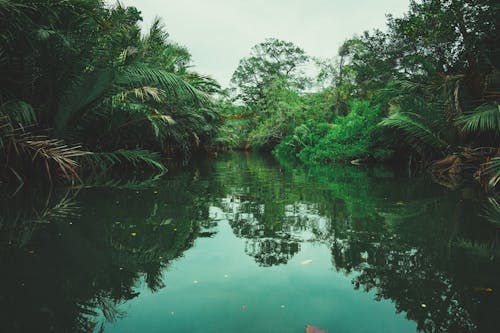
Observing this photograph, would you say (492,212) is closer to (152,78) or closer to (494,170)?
(494,170)

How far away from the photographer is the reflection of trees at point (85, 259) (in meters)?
1.65

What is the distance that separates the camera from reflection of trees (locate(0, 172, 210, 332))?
1.65 meters

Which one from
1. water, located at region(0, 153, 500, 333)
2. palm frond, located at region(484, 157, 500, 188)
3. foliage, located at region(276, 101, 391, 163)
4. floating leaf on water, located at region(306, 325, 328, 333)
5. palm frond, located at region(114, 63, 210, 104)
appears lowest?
floating leaf on water, located at region(306, 325, 328, 333)

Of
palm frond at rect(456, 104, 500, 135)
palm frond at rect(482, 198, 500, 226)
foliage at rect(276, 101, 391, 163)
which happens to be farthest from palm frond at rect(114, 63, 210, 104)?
foliage at rect(276, 101, 391, 163)

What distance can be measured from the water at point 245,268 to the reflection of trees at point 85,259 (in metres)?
0.01

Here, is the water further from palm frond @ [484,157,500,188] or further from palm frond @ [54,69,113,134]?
palm frond @ [54,69,113,134]

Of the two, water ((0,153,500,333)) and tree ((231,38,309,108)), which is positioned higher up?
tree ((231,38,309,108))

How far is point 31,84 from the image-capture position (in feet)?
19.9

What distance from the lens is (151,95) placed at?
938 cm

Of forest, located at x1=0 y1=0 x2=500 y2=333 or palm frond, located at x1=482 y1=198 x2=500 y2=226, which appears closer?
forest, located at x1=0 y1=0 x2=500 y2=333

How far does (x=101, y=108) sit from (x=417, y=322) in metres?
7.82

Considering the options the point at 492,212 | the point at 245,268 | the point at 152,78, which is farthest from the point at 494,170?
the point at 152,78

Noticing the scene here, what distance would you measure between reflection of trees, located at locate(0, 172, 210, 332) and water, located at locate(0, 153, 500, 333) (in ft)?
0.03

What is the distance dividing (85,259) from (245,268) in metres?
1.15
